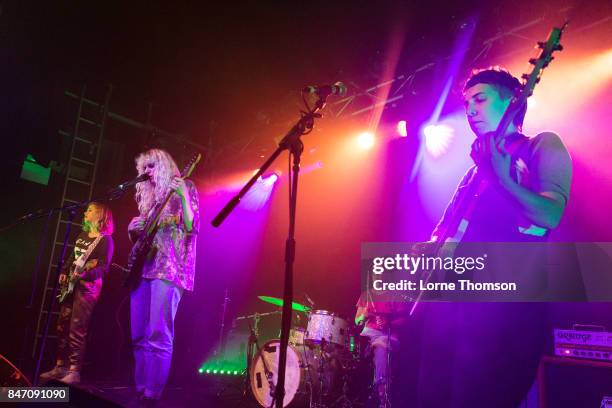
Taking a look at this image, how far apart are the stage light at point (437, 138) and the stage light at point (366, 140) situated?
1.01m

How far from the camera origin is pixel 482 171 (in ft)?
6.97

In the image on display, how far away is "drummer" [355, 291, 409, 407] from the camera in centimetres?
492

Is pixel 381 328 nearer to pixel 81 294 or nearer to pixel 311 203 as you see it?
pixel 311 203

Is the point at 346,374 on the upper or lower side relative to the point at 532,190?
lower

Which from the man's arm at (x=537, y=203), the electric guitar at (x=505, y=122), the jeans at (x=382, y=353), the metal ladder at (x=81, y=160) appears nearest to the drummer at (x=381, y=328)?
the jeans at (x=382, y=353)

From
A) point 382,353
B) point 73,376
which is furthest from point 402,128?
point 73,376

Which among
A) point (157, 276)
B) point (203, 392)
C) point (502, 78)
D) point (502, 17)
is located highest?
point (502, 17)

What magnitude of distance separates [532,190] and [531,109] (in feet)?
12.5

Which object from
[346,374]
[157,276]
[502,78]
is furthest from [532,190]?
[346,374]

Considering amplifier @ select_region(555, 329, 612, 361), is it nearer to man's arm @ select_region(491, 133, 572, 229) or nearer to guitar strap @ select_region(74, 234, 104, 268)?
man's arm @ select_region(491, 133, 572, 229)

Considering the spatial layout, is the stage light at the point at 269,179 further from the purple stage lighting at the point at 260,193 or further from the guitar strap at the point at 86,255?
the guitar strap at the point at 86,255

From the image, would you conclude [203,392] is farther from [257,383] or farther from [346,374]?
[346,374]

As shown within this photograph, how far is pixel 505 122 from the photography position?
2172mm

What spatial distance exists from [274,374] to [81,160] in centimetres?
438
